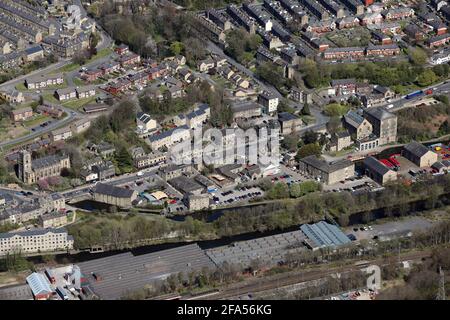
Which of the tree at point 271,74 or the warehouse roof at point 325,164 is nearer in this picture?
A: the warehouse roof at point 325,164

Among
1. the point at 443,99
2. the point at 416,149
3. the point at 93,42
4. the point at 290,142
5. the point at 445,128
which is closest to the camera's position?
the point at 416,149

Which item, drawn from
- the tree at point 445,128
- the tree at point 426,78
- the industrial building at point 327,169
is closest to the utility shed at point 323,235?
the industrial building at point 327,169

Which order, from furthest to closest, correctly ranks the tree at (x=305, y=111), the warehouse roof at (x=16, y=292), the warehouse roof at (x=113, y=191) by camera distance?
the tree at (x=305, y=111) → the warehouse roof at (x=113, y=191) → the warehouse roof at (x=16, y=292)

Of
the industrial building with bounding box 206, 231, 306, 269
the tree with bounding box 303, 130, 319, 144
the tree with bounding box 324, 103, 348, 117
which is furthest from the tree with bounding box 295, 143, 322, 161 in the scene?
the industrial building with bounding box 206, 231, 306, 269

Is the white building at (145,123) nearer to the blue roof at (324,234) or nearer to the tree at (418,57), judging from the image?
the blue roof at (324,234)

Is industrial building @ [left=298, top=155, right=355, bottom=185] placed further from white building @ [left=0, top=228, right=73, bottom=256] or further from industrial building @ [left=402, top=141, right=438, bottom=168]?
white building @ [left=0, top=228, right=73, bottom=256]

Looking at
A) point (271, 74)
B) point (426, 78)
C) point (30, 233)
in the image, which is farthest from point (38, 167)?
point (426, 78)

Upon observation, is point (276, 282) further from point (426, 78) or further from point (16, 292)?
point (426, 78)
